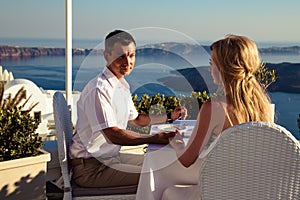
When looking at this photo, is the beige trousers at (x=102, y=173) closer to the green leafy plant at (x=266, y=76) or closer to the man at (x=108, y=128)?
the man at (x=108, y=128)

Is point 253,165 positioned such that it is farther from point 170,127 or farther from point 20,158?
point 20,158

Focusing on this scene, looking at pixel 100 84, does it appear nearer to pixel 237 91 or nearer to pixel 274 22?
pixel 237 91

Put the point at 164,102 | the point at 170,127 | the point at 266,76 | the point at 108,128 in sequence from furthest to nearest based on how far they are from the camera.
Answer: the point at 266,76 < the point at 164,102 < the point at 170,127 < the point at 108,128

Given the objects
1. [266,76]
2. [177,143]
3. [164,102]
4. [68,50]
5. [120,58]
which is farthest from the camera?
[266,76]

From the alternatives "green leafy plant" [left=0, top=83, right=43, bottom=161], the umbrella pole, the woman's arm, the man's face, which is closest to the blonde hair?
the woman's arm

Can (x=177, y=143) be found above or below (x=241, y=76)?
below

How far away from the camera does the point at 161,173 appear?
1.90 meters

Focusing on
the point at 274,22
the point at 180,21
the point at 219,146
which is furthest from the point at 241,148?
the point at 274,22

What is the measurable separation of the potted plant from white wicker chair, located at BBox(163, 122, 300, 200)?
61.9 inches

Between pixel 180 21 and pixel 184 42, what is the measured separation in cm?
324

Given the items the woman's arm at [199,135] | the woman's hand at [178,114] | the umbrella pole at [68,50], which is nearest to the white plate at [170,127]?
the woman's hand at [178,114]

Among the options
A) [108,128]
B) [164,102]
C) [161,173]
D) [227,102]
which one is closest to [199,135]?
[227,102]

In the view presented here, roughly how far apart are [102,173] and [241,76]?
2.77 ft

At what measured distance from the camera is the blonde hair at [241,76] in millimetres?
1739
